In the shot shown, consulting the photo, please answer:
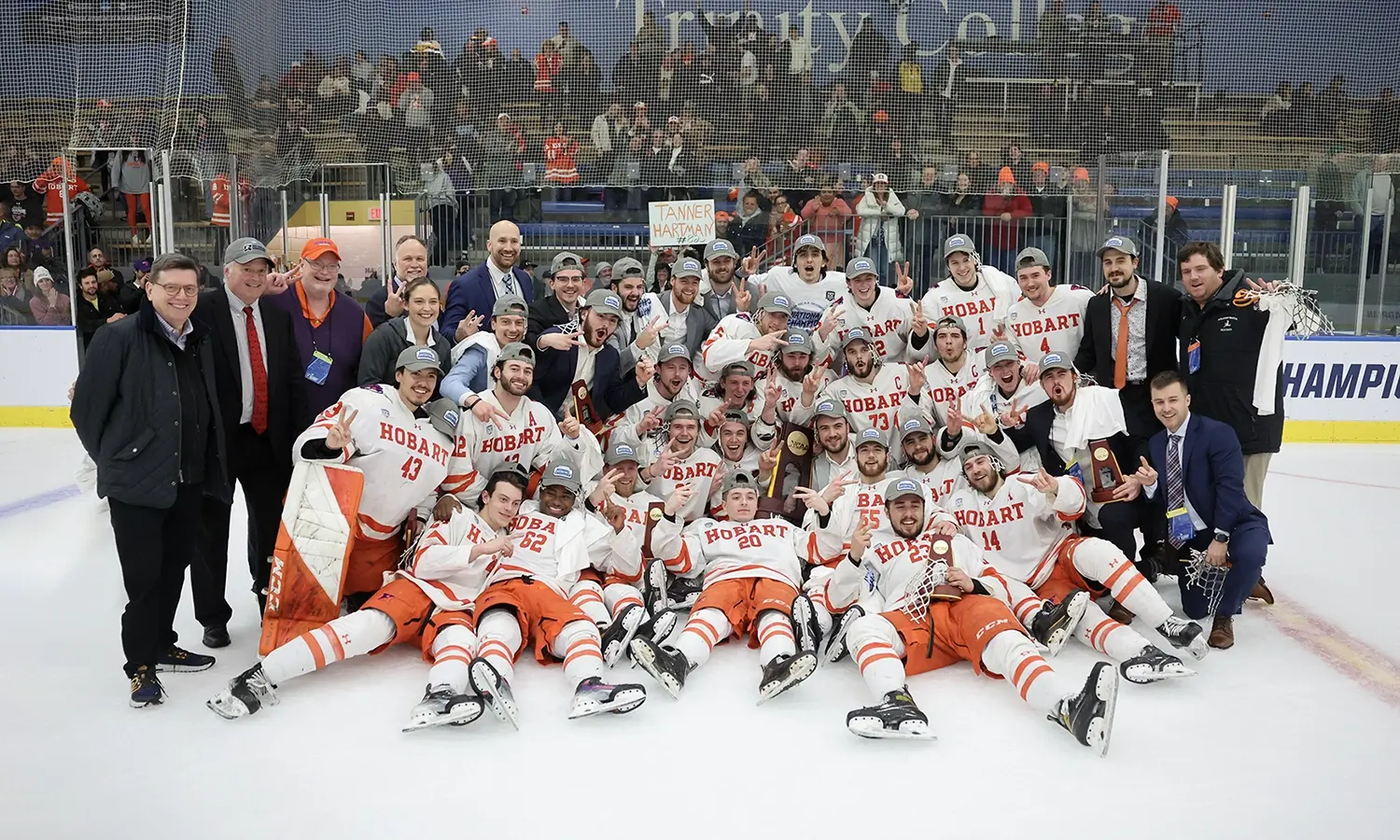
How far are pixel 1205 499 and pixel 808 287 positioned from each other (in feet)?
7.31

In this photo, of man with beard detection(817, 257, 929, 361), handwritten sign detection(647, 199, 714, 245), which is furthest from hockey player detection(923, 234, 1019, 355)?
handwritten sign detection(647, 199, 714, 245)

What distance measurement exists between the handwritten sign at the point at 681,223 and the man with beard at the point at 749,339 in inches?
86.0

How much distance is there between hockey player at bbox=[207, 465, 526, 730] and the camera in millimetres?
3346

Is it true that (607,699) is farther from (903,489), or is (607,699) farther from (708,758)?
(903,489)

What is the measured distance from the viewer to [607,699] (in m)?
3.36

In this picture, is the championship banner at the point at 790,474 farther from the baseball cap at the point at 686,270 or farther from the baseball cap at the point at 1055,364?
the baseball cap at the point at 1055,364

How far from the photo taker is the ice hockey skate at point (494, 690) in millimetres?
3291

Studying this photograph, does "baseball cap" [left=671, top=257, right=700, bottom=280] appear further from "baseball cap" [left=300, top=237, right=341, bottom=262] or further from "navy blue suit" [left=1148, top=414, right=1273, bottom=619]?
"navy blue suit" [left=1148, top=414, right=1273, bottom=619]

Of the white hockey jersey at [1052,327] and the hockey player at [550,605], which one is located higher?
the white hockey jersey at [1052,327]

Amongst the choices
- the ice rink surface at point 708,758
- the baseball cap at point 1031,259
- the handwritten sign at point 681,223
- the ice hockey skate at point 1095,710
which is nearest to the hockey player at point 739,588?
the ice rink surface at point 708,758

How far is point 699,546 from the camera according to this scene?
→ 14.7ft

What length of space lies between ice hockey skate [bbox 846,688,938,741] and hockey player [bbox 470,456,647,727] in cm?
68

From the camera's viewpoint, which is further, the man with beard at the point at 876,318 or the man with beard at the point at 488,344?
the man with beard at the point at 876,318

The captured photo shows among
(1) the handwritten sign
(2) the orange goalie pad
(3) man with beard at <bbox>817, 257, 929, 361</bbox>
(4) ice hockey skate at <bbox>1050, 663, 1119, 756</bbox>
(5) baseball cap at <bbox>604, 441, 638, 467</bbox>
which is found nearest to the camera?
(4) ice hockey skate at <bbox>1050, 663, 1119, 756</bbox>
